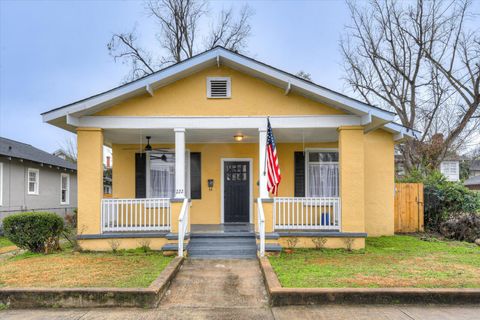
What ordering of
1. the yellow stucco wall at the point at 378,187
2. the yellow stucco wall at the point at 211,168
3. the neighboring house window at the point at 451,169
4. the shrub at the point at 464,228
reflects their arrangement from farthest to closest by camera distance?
the neighboring house window at the point at 451,169 → the yellow stucco wall at the point at 211,168 → the yellow stucco wall at the point at 378,187 → the shrub at the point at 464,228

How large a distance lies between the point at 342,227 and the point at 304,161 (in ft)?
9.90

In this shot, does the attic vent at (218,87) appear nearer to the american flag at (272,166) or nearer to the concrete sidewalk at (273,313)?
the american flag at (272,166)

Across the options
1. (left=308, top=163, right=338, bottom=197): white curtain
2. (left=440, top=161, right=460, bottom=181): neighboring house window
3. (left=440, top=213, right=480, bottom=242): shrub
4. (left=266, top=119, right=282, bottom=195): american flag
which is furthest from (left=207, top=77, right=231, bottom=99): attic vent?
(left=440, top=161, right=460, bottom=181): neighboring house window

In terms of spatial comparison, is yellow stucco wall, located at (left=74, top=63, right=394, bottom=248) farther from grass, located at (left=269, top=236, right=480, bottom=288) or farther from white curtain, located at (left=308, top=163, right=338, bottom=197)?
white curtain, located at (left=308, top=163, right=338, bottom=197)

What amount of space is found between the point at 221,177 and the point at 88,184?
4.10 metres

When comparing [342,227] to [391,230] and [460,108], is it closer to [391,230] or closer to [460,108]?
[391,230]

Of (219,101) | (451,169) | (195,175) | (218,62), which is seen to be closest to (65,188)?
(195,175)

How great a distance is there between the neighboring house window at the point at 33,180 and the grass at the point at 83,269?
9.44 meters

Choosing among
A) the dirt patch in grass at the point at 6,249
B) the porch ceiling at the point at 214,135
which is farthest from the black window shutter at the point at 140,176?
the dirt patch in grass at the point at 6,249

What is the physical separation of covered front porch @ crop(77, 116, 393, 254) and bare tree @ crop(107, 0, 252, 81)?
13.8 meters

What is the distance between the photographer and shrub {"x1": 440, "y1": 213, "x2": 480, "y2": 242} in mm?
11125

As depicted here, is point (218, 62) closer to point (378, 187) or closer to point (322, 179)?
point (322, 179)

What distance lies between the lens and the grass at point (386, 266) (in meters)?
6.11

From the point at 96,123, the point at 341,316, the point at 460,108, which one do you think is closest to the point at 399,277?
the point at 341,316
